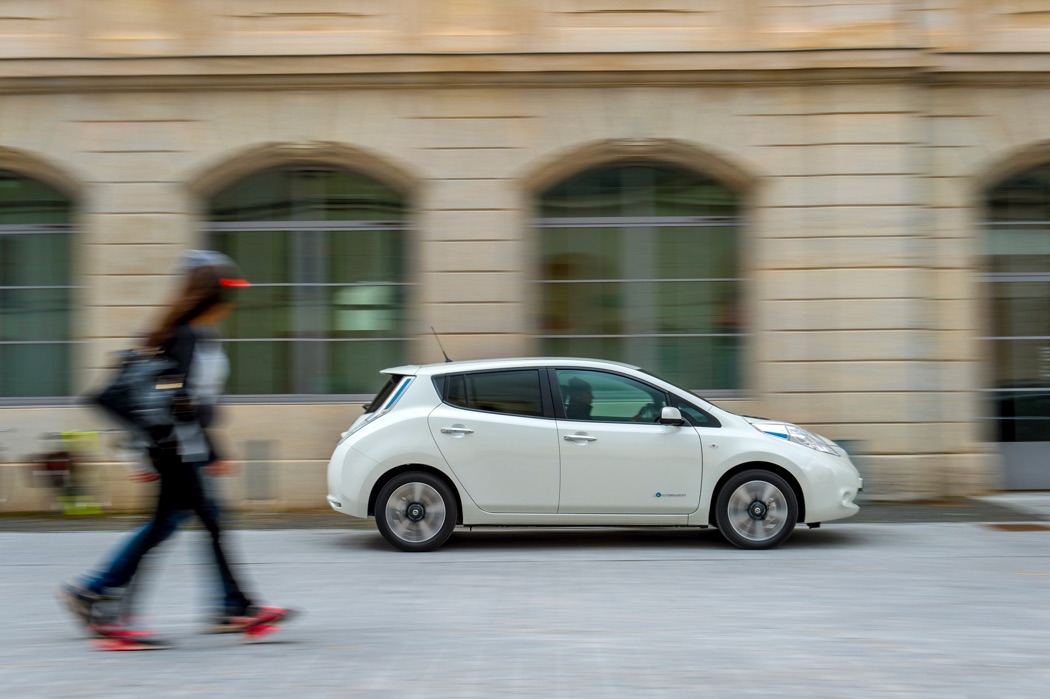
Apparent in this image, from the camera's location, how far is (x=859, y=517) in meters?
10.5

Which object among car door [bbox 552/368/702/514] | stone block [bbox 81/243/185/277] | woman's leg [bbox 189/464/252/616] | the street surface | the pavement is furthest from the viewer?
stone block [bbox 81/243/185/277]

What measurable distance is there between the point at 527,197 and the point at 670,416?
4.25 metres

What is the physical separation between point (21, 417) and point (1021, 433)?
1025 centimetres

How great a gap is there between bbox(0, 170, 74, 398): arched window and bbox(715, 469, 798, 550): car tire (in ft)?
23.6

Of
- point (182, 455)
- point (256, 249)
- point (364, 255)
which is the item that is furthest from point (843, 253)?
point (182, 455)

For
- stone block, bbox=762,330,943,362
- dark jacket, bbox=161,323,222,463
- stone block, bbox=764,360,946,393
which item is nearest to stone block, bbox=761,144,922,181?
stone block, bbox=762,330,943,362

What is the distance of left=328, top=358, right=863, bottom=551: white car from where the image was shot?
860cm

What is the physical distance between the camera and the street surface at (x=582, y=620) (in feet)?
16.3

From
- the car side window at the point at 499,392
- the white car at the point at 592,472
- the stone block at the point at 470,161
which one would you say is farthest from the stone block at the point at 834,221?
the car side window at the point at 499,392

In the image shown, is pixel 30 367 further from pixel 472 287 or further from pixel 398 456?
pixel 398 456

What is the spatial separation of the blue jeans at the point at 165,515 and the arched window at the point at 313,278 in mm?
6651

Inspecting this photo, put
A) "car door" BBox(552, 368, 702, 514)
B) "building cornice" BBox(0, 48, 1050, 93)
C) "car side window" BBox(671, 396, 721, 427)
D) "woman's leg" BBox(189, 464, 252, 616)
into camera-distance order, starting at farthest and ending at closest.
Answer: "building cornice" BBox(0, 48, 1050, 93), "car side window" BBox(671, 396, 721, 427), "car door" BBox(552, 368, 702, 514), "woman's leg" BBox(189, 464, 252, 616)

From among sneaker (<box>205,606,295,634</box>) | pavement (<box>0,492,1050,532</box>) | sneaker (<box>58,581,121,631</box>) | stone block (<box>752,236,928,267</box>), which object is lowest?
pavement (<box>0,492,1050,532</box>)

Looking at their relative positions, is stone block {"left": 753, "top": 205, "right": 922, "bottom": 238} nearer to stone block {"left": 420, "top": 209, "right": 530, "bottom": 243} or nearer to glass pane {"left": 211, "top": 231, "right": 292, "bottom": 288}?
stone block {"left": 420, "top": 209, "right": 530, "bottom": 243}
